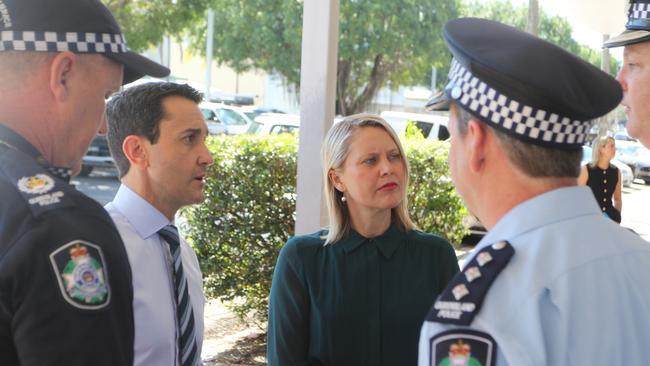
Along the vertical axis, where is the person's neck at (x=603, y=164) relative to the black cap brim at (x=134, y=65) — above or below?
below

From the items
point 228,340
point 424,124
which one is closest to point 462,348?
point 228,340

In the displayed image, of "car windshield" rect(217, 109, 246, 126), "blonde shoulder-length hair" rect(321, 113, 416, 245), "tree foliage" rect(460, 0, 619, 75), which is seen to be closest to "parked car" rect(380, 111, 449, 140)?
"car windshield" rect(217, 109, 246, 126)

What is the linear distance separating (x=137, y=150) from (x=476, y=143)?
1537 millimetres

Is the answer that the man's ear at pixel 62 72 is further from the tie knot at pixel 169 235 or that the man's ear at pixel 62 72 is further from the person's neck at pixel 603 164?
the person's neck at pixel 603 164

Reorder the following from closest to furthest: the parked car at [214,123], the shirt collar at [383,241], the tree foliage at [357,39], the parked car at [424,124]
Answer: the shirt collar at [383,241] → the parked car at [424,124] → the parked car at [214,123] → the tree foliage at [357,39]

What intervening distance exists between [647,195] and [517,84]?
25279mm

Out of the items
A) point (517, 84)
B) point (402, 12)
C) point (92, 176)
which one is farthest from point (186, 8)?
point (517, 84)

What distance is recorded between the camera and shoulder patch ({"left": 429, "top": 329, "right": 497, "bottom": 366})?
1287mm

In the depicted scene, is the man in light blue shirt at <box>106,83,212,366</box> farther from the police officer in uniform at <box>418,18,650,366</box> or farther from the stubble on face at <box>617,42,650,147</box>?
the stubble on face at <box>617,42,650,147</box>

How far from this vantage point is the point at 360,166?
2.99 metres

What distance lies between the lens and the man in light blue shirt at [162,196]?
2336 mm

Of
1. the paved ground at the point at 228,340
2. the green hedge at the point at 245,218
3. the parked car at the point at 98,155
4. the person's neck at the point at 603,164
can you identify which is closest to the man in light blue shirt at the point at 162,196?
the green hedge at the point at 245,218

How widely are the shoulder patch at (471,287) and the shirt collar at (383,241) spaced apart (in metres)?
1.42

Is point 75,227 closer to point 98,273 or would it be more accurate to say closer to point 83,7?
point 98,273
